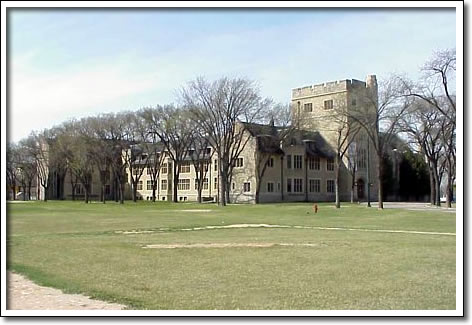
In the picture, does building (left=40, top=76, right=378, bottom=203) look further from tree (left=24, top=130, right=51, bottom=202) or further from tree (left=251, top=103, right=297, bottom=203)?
tree (left=24, top=130, right=51, bottom=202)

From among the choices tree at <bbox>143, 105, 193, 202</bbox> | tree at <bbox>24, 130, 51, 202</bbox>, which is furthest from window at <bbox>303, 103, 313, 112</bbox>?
tree at <bbox>24, 130, 51, 202</bbox>

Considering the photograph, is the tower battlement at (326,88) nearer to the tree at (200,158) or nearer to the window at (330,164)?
the tree at (200,158)

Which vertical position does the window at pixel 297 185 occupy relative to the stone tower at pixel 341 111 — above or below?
below

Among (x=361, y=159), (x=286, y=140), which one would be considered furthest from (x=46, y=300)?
(x=361, y=159)

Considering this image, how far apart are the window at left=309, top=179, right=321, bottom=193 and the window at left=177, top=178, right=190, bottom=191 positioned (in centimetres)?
1729

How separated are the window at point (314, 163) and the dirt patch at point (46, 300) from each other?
7228 cm

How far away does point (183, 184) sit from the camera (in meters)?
85.6

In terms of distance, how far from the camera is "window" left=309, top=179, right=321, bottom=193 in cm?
8225

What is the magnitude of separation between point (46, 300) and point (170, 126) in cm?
5948

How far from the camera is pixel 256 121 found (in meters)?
65.8

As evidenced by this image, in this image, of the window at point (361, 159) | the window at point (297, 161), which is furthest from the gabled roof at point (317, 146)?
the window at point (361, 159)

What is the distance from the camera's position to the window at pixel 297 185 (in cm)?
8012
